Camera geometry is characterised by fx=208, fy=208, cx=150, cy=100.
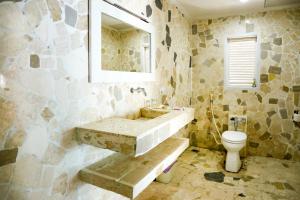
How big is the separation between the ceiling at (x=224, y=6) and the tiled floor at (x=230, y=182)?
248cm

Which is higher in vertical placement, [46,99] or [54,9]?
[54,9]

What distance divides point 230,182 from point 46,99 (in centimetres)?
244

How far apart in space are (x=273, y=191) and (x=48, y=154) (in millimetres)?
2534

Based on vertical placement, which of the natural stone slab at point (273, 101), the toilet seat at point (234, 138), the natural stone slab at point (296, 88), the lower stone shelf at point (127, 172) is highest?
the natural stone slab at point (296, 88)

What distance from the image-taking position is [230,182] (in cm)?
270

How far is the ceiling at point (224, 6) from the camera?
313cm

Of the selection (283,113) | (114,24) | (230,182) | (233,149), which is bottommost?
(230,182)

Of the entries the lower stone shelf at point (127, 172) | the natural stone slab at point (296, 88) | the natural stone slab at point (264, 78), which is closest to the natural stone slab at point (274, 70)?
the natural stone slab at point (264, 78)

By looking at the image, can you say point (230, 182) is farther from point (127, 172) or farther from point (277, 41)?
point (277, 41)

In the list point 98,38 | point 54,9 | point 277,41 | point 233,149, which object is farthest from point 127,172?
point 277,41

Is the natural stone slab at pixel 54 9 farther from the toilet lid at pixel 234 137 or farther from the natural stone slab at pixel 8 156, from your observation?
the toilet lid at pixel 234 137

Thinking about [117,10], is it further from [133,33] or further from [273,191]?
[273,191]

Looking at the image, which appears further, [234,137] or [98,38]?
[234,137]

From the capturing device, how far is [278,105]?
11.3 ft
